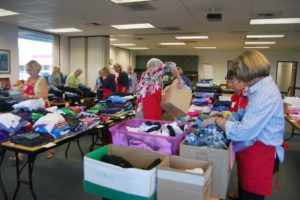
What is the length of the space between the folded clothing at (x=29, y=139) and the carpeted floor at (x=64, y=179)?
2.75ft

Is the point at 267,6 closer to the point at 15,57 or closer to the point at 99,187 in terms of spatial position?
the point at 99,187

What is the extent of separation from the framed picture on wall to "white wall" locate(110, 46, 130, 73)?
19.9 feet

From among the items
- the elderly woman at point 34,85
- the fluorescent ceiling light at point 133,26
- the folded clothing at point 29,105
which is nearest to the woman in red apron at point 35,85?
the elderly woman at point 34,85

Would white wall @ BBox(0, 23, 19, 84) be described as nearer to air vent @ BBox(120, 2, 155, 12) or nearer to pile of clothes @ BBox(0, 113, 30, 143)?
air vent @ BBox(120, 2, 155, 12)

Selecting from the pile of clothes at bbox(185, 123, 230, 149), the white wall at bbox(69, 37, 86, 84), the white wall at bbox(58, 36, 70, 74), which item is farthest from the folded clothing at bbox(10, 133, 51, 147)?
the white wall at bbox(58, 36, 70, 74)

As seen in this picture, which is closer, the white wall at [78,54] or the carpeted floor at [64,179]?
the carpeted floor at [64,179]

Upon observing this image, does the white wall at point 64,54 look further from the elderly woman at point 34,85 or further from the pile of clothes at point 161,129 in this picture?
the pile of clothes at point 161,129

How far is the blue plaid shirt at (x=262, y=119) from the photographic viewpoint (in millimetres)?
1348

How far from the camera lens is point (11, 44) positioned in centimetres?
740

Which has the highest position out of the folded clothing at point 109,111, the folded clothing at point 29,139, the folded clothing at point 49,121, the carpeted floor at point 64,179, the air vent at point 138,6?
the air vent at point 138,6

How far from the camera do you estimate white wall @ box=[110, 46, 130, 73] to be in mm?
13080

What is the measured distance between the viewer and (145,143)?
1.60 metres

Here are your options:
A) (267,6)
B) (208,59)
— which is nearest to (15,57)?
(267,6)

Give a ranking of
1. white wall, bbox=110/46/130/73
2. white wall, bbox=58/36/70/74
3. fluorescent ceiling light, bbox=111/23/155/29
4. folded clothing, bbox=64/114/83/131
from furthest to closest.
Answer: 1. white wall, bbox=110/46/130/73
2. white wall, bbox=58/36/70/74
3. fluorescent ceiling light, bbox=111/23/155/29
4. folded clothing, bbox=64/114/83/131
